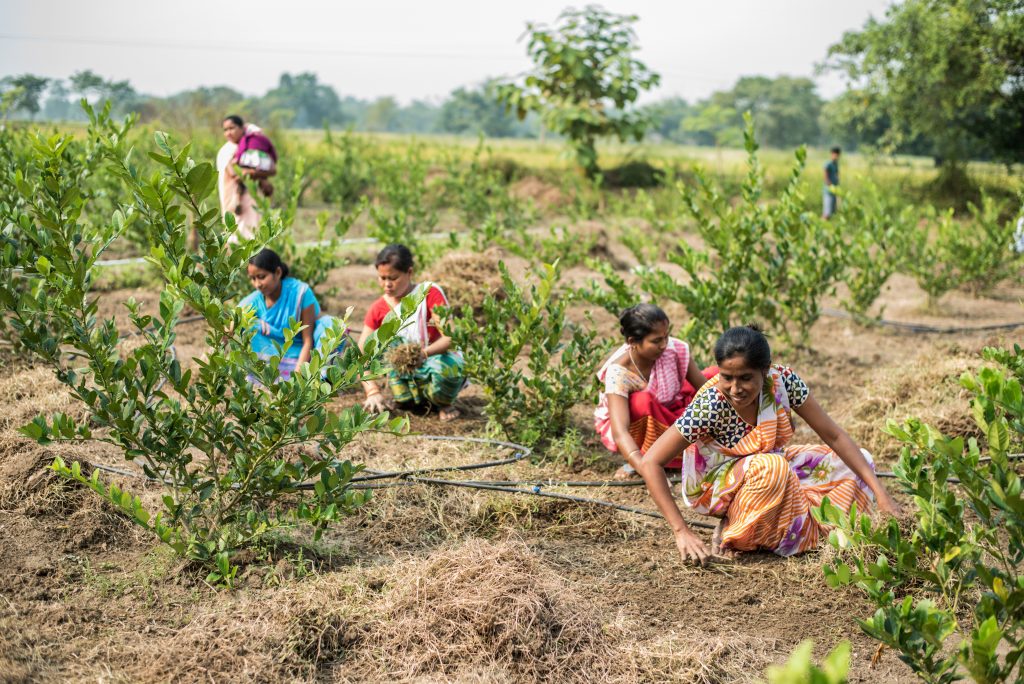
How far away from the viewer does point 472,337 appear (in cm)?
478

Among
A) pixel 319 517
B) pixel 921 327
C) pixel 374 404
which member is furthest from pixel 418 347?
pixel 921 327

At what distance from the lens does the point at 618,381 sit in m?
4.28

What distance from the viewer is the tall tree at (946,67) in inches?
557

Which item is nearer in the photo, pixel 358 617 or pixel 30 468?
pixel 358 617

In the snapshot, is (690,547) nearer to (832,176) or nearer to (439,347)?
(439,347)

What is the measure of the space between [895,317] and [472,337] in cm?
541

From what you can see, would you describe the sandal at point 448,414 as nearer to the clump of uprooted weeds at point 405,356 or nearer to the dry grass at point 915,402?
the clump of uprooted weeds at point 405,356

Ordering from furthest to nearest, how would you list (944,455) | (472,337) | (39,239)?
1. (472,337)
2. (39,239)
3. (944,455)

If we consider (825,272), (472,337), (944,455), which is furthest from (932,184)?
(944,455)

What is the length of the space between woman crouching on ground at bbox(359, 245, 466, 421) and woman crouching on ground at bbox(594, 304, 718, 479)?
2.99 ft

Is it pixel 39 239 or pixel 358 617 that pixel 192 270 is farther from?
pixel 358 617

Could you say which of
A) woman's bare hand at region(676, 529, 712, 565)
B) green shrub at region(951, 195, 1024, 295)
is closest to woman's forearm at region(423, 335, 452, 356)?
woman's bare hand at region(676, 529, 712, 565)

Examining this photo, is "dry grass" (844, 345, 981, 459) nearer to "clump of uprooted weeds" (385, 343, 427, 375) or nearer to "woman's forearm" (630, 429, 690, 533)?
"woman's forearm" (630, 429, 690, 533)

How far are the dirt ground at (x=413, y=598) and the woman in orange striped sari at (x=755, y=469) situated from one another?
0.14 m
